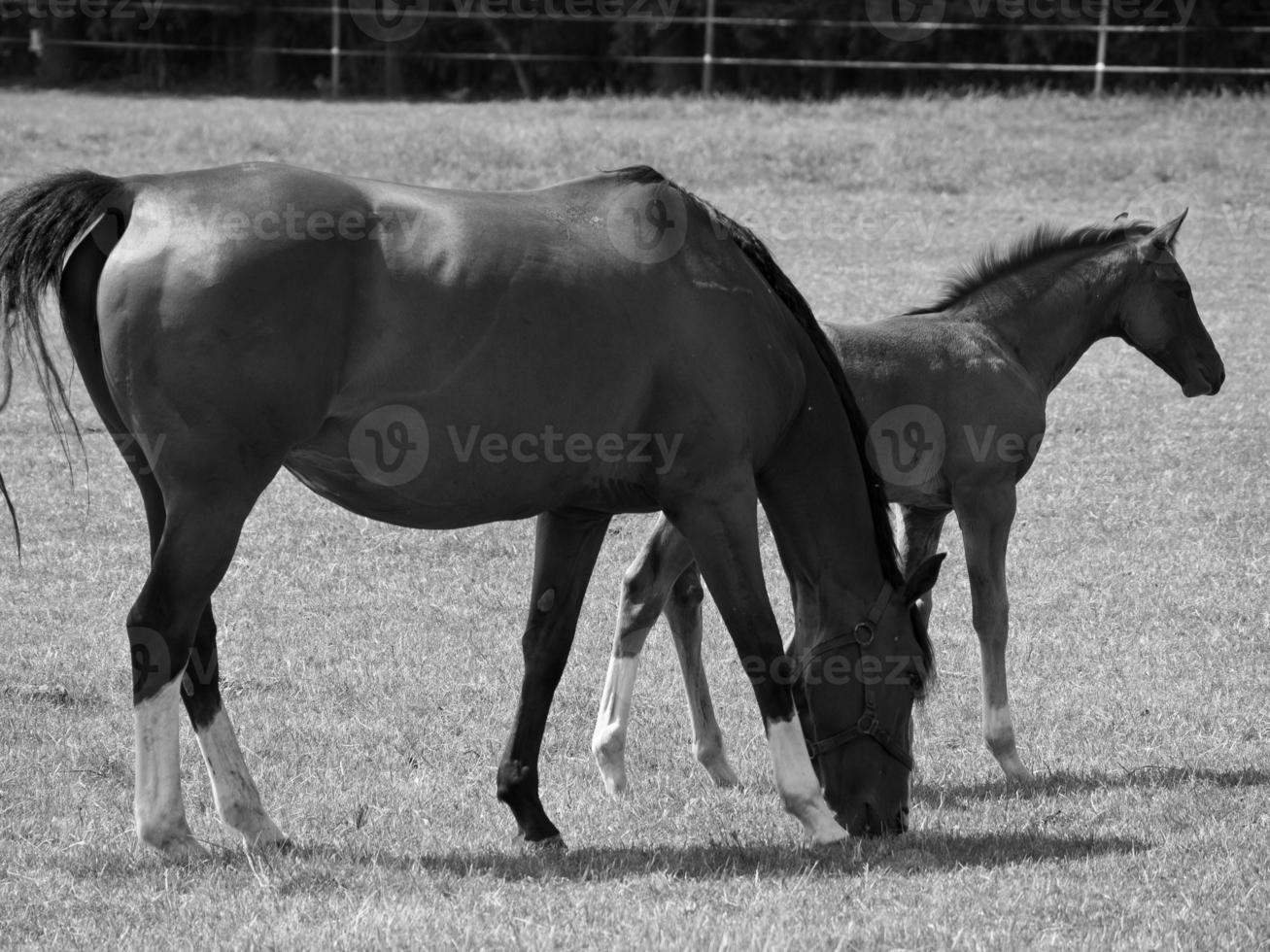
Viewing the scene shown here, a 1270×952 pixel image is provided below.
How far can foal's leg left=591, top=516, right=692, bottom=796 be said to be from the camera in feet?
19.6

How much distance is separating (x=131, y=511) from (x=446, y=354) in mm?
5506

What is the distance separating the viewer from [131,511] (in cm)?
948

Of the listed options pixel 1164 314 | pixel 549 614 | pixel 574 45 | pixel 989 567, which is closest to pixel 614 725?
pixel 549 614

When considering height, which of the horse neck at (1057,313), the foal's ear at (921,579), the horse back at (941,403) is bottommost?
the foal's ear at (921,579)

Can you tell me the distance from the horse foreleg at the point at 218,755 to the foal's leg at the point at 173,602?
0.30 meters

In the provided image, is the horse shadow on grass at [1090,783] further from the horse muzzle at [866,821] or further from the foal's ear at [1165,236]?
the foal's ear at [1165,236]

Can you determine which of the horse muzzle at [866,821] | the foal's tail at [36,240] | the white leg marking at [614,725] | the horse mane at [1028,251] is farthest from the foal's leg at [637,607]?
the foal's tail at [36,240]

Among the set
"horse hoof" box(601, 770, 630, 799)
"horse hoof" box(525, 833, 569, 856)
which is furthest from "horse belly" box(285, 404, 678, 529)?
"horse hoof" box(601, 770, 630, 799)

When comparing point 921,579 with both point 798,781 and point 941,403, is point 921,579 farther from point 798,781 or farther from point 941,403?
point 941,403

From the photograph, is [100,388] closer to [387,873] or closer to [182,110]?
[387,873]

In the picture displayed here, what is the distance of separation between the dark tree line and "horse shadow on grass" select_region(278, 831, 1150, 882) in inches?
925

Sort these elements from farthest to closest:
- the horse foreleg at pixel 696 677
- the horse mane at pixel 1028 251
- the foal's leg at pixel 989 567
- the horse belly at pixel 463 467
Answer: the horse mane at pixel 1028 251, the foal's leg at pixel 989 567, the horse foreleg at pixel 696 677, the horse belly at pixel 463 467

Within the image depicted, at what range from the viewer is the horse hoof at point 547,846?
4.90 metres

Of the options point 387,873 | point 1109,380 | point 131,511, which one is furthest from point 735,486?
point 1109,380
